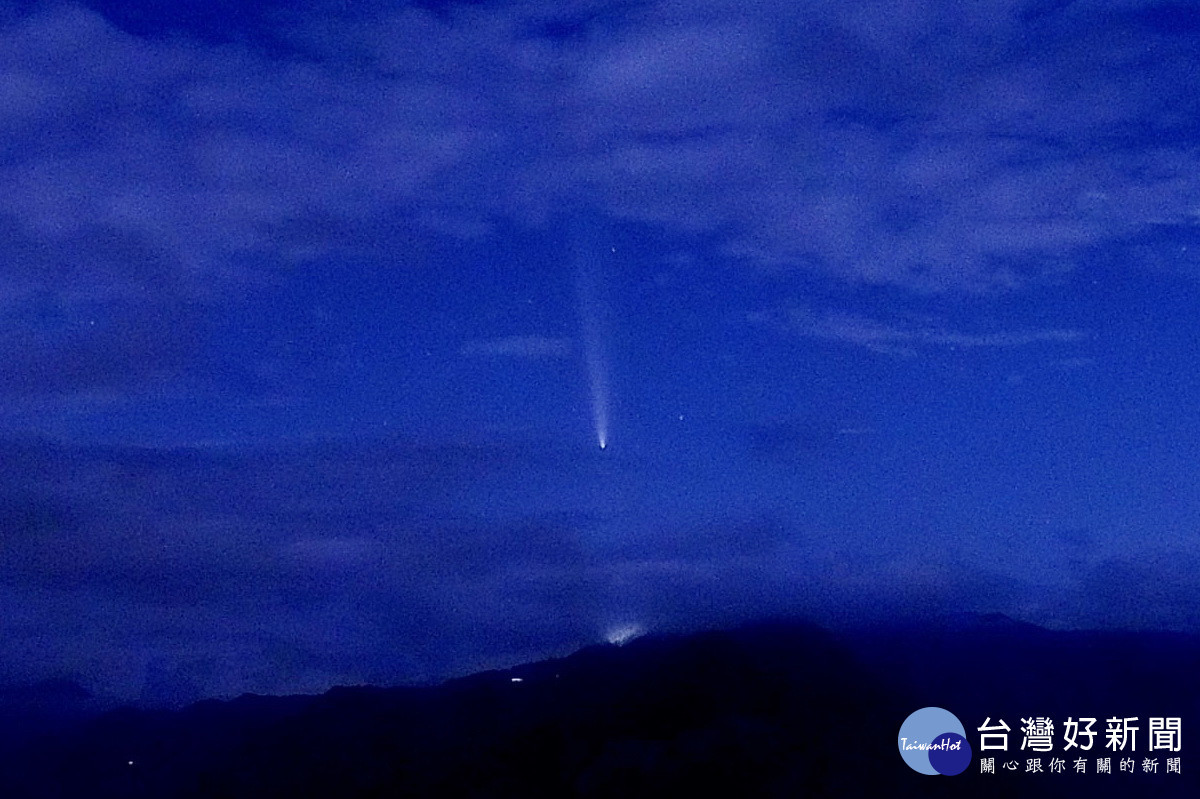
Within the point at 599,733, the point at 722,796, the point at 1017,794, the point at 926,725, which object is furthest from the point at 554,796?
the point at 926,725

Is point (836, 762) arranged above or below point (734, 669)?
below

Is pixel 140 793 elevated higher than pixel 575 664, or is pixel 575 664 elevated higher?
pixel 575 664

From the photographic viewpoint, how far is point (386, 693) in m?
69.8

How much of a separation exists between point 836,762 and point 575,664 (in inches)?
738

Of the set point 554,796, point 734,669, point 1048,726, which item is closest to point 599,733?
point 554,796

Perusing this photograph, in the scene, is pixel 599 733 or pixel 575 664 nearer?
pixel 599 733

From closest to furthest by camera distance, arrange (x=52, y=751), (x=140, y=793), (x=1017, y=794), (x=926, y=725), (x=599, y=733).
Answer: (x=926, y=725) < (x=1017, y=794) < (x=599, y=733) < (x=140, y=793) < (x=52, y=751)

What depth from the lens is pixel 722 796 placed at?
59.0 metres

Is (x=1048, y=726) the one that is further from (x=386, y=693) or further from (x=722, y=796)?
(x=386, y=693)

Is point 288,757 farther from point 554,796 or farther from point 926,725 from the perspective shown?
point 926,725

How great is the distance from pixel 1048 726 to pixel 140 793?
182 feet

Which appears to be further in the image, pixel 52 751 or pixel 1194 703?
pixel 52 751

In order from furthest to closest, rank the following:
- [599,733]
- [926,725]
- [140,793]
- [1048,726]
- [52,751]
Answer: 1. [52,751]
2. [140,793]
3. [599,733]
4. [926,725]
5. [1048,726]

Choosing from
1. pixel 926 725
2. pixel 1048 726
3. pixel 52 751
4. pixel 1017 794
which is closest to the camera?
pixel 1048 726
